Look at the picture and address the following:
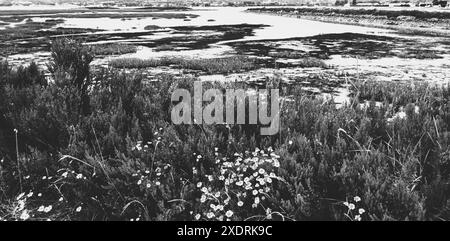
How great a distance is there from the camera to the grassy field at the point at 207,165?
14.6 ft

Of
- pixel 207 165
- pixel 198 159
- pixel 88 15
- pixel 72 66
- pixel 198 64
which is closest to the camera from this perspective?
pixel 198 159

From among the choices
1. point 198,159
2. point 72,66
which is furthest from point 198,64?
point 198,159

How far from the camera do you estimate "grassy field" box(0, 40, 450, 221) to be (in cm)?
446

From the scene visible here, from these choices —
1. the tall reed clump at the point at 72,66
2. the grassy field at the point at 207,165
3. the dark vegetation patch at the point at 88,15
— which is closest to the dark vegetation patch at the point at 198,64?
the tall reed clump at the point at 72,66

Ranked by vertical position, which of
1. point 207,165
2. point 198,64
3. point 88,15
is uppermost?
point 88,15

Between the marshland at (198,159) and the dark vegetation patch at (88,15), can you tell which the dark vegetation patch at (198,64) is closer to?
the marshland at (198,159)

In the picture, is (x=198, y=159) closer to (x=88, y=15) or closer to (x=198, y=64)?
(x=198, y=64)

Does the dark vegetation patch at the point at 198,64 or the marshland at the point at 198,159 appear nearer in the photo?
the marshland at the point at 198,159

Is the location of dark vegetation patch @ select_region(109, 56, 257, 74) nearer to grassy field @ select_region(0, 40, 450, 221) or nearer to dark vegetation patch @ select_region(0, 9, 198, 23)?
grassy field @ select_region(0, 40, 450, 221)

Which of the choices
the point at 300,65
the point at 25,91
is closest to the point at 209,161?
the point at 25,91

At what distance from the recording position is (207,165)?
17.9 ft

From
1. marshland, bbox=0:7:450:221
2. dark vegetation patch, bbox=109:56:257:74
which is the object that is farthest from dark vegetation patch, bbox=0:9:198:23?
marshland, bbox=0:7:450:221

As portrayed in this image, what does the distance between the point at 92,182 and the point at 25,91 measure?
3.35 metres
